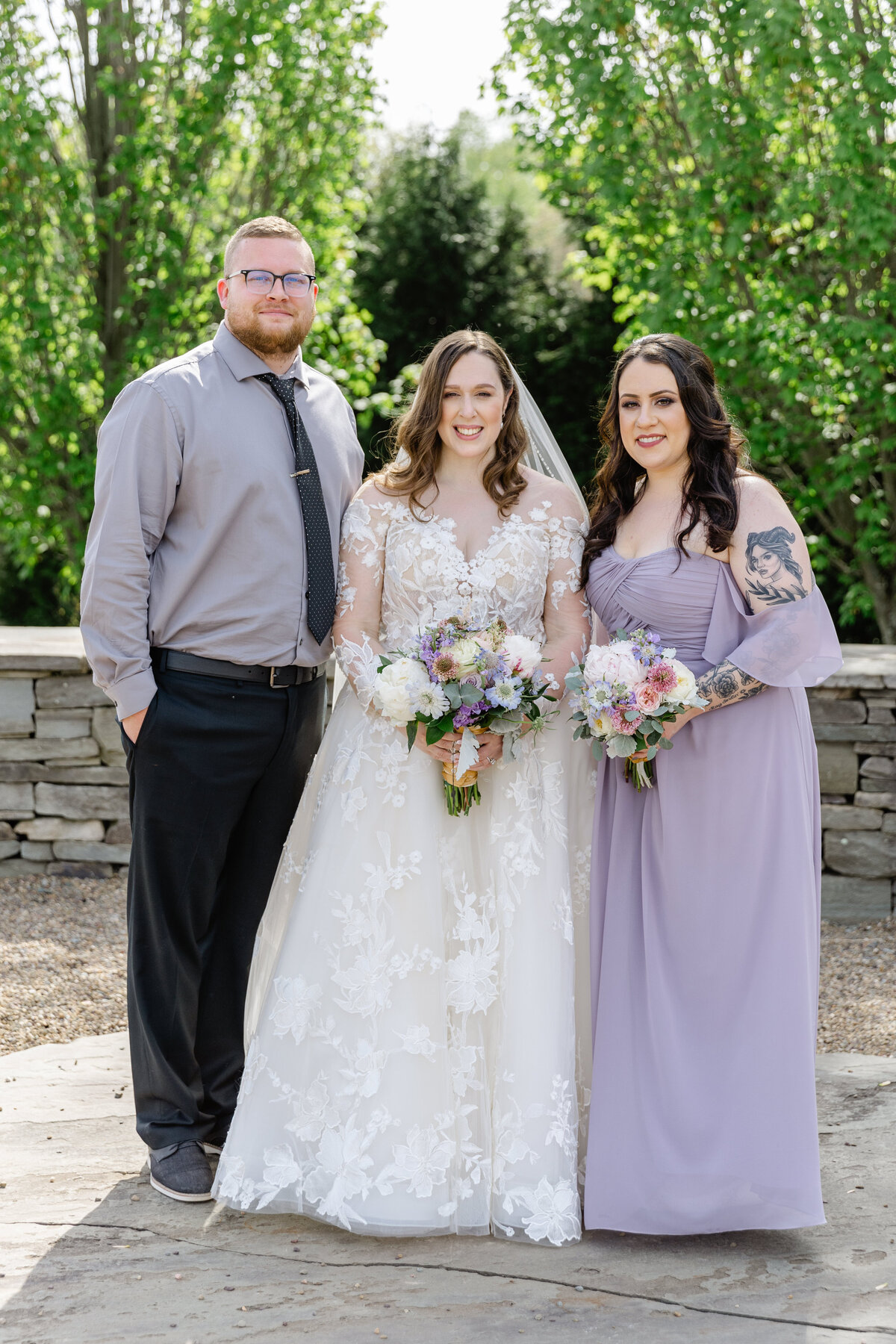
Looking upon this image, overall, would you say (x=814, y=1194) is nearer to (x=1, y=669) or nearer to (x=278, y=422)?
(x=278, y=422)

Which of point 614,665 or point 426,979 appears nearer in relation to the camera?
point 614,665

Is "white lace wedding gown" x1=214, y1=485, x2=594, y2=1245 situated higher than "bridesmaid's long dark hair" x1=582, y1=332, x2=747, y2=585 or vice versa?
"bridesmaid's long dark hair" x1=582, y1=332, x2=747, y2=585

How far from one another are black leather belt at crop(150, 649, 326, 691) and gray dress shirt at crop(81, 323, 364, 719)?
0.07 ft

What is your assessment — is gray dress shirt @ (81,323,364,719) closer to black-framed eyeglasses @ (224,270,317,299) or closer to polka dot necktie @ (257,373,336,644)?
polka dot necktie @ (257,373,336,644)

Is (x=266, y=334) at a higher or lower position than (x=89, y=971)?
higher

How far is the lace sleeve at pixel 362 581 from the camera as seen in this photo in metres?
3.36

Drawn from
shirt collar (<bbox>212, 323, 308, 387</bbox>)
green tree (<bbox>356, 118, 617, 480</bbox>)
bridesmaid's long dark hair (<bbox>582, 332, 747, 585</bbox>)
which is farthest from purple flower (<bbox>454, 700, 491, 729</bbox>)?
green tree (<bbox>356, 118, 617, 480</bbox>)

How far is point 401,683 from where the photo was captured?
120 inches

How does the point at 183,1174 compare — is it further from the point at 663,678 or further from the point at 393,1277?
the point at 663,678

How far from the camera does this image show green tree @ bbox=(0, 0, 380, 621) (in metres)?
7.93

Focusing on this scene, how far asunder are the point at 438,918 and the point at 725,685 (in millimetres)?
927

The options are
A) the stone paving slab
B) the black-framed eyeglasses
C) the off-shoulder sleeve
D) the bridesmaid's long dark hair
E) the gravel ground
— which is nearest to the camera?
the stone paving slab

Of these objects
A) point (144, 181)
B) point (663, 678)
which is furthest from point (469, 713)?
point (144, 181)

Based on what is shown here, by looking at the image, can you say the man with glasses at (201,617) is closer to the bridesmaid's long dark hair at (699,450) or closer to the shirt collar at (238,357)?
the shirt collar at (238,357)
